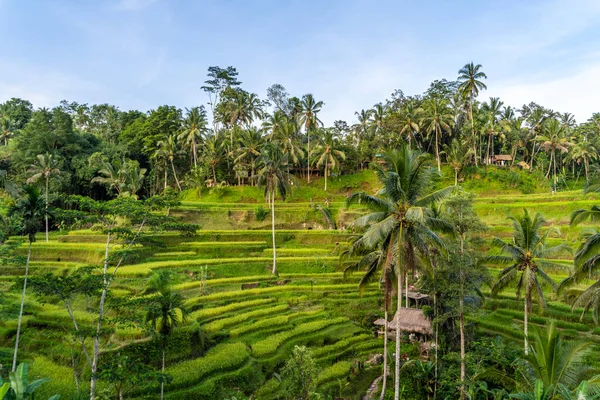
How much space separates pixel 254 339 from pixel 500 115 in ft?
245

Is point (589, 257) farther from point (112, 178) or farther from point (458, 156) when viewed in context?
point (112, 178)

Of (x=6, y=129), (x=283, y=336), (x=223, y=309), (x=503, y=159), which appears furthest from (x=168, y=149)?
(x=503, y=159)

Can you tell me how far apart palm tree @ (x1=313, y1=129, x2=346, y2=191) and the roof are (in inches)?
1409

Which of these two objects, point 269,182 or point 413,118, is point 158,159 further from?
point 413,118

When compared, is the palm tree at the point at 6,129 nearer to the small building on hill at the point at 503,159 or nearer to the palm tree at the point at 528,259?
the palm tree at the point at 528,259

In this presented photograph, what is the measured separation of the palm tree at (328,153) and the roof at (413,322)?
117 feet

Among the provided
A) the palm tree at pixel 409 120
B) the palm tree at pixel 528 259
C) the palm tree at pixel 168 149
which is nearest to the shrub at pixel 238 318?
the palm tree at pixel 528 259

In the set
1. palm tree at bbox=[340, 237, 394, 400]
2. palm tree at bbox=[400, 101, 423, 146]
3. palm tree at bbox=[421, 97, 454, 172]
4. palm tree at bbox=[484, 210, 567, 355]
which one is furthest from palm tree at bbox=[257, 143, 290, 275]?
palm tree at bbox=[421, 97, 454, 172]

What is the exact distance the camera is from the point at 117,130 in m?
73.9

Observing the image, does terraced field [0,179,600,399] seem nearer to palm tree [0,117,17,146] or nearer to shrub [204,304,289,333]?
shrub [204,304,289,333]

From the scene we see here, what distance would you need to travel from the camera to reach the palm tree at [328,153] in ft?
193

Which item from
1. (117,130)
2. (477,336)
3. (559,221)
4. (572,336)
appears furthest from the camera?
(117,130)

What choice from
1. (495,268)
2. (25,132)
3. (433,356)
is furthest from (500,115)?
(25,132)

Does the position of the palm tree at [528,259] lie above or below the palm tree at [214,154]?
below
